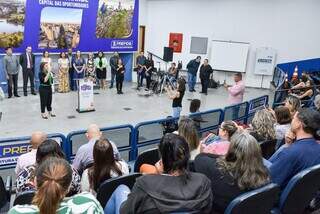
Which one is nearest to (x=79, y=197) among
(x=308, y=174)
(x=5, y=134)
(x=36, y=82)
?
(x=308, y=174)

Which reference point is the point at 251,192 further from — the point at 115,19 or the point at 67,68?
the point at 115,19

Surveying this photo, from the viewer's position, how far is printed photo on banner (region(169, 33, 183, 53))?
1561 centimetres

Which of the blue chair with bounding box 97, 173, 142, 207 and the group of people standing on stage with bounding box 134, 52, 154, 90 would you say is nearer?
the blue chair with bounding box 97, 173, 142, 207

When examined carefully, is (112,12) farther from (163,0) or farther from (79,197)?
(79,197)

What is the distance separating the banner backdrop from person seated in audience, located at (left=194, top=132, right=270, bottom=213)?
1018 centimetres

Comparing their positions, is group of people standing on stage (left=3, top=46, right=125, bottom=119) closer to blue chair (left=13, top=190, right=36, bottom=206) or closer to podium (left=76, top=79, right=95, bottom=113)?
podium (left=76, top=79, right=95, bottom=113)

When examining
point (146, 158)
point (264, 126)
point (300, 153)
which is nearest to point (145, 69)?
point (264, 126)

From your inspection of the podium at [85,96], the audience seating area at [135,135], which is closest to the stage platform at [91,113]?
the podium at [85,96]

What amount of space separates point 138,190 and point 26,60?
10.1 meters

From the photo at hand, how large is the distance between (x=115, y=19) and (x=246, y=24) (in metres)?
5.68

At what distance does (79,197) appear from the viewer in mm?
1874

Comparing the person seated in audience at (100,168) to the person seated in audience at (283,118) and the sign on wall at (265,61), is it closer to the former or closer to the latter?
the person seated in audience at (283,118)

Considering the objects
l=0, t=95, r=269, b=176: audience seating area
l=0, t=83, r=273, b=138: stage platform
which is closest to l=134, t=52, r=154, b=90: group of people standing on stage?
l=0, t=83, r=273, b=138: stage platform

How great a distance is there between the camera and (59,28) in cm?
1215
